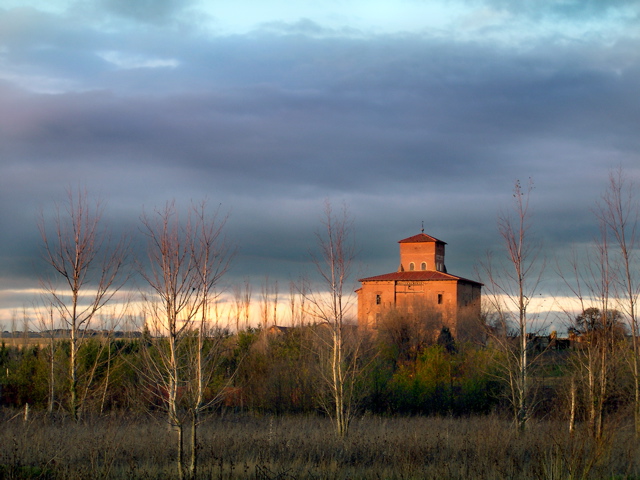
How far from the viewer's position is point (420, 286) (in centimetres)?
5925

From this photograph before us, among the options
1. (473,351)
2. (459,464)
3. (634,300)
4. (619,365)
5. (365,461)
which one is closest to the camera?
(459,464)

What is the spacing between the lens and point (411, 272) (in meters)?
60.5

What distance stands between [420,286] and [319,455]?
157 ft

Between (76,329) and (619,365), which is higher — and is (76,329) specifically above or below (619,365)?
above

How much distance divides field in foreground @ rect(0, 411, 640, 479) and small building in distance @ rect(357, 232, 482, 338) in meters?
40.3

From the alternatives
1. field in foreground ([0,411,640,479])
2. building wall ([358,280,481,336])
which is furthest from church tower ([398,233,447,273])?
field in foreground ([0,411,640,479])

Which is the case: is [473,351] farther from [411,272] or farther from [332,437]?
[411,272]

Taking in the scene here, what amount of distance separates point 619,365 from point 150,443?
1530 centimetres

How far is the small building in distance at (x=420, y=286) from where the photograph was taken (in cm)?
5694

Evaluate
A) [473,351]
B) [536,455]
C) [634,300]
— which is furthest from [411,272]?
[536,455]

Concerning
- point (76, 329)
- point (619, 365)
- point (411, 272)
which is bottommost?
point (619, 365)

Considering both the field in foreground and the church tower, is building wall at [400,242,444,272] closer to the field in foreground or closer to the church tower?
the church tower

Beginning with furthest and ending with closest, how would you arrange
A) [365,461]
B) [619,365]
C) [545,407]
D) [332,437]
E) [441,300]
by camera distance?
[441,300] < [545,407] < [619,365] < [332,437] < [365,461]

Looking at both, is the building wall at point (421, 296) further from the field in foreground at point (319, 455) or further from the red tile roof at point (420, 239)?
the field in foreground at point (319, 455)
